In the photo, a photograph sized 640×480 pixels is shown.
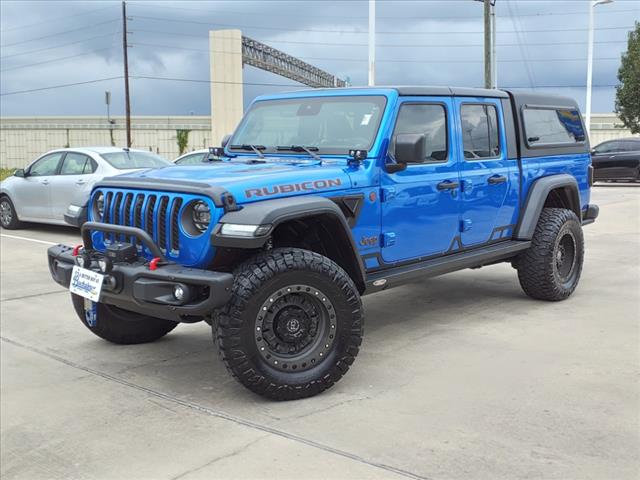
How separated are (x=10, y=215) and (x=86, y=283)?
30.4 feet

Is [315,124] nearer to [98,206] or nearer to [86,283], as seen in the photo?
[98,206]

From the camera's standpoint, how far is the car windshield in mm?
11344

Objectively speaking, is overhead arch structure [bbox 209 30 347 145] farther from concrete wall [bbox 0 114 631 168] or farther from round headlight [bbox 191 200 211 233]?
round headlight [bbox 191 200 211 233]

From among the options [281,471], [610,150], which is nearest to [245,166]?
[281,471]

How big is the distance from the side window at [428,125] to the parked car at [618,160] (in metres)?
17.5

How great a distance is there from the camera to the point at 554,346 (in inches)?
210

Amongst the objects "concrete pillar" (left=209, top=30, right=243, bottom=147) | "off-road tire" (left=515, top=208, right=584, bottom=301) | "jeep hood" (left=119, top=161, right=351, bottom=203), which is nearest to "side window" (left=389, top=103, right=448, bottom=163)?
"jeep hood" (left=119, top=161, right=351, bottom=203)

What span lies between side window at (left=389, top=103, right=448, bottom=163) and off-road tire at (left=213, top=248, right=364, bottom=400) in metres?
1.42

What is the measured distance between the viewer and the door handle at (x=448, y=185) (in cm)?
543

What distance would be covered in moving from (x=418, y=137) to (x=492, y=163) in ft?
4.90

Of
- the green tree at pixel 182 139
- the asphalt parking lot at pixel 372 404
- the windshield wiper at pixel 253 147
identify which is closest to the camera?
the asphalt parking lot at pixel 372 404

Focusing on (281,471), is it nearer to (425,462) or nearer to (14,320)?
(425,462)

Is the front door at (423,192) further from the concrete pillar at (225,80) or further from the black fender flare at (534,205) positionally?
the concrete pillar at (225,80)

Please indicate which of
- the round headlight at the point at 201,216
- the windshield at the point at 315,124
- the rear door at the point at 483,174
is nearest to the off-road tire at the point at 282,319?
the round headlight at the point at 201,216
